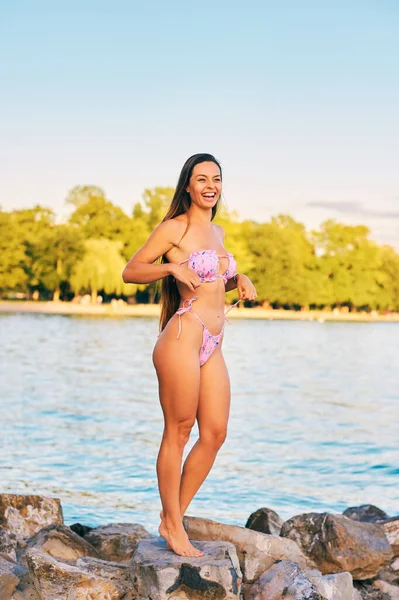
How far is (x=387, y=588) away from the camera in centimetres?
546

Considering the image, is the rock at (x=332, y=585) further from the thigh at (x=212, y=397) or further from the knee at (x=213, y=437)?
the thigh at (x=212, y=397)

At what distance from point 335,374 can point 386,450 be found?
14.0 meters

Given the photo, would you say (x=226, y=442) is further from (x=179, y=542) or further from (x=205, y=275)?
(x=205, y=275)

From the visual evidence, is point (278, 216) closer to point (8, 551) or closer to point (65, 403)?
point (65, 403)

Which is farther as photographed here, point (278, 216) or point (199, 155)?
point (278, 216)

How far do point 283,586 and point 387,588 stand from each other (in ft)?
4.73

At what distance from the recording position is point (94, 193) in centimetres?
7438

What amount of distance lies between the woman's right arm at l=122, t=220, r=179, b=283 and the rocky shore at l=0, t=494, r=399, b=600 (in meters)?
1.41

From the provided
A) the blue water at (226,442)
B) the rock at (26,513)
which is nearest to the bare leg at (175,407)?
the rock at (26,513)

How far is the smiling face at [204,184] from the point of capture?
438 cm

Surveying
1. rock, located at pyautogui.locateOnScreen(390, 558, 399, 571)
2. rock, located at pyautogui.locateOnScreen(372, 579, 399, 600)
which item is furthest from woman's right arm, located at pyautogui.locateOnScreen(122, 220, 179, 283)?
rock, located at pyautogui.locateOnScreen(390, 558, 399, 571)

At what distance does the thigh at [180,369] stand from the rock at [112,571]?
2.85ft

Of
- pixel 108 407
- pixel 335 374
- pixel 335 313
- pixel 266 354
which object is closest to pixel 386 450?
pixel 108 407

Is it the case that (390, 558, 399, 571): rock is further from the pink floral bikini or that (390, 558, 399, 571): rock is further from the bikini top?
the bikini top
